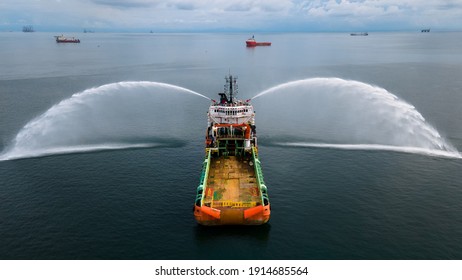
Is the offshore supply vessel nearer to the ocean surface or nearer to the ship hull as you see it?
the ship hull

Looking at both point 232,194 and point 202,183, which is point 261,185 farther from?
point 202,183

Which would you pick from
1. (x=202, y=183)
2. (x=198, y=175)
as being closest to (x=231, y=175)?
(x=202, y=183)

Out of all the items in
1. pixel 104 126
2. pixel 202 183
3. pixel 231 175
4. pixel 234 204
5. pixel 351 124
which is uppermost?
pixel 351 124

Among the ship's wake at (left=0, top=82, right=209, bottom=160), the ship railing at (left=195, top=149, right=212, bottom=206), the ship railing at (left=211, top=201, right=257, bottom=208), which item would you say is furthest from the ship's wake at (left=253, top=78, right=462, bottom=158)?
the ship railing at (left=211, top=201, right=257, bottom=208)

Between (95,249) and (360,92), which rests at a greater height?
(360,92)

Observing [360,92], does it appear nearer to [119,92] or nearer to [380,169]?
[380,169]

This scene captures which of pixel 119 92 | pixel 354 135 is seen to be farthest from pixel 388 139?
pixel 119 92

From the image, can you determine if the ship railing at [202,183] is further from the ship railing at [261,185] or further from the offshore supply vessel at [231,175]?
the ship railing at [261,185]
